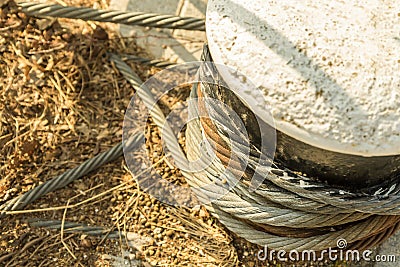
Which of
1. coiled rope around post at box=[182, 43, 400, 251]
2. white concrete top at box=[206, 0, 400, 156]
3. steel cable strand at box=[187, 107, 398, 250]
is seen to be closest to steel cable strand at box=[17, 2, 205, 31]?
coiled rope around post at box=[182, 43, 400, 251]

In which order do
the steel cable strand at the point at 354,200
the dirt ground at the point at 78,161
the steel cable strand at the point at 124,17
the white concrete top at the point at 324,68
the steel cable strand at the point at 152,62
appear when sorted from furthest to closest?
the steel cable strand at the point at 152,62
the steel cable strand at the point at 124,17
the dirt ground at the point at 78,161
the steel cable strand at the point at 354,200
the white concrete top at the point at 324,68

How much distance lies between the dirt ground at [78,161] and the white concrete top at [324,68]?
2.09ft

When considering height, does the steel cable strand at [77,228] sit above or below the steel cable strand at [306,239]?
below

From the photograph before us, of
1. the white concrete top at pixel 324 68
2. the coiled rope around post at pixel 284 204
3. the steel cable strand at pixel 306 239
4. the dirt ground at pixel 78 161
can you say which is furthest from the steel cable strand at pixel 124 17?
the white concrete top at pixel 324 68

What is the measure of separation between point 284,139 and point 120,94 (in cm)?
83

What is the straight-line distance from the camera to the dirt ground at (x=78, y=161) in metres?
1.61

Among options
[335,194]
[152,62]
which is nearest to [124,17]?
[152,62]

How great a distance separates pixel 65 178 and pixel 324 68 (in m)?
0.89

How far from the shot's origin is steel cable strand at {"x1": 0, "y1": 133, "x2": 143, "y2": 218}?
5.33 feet

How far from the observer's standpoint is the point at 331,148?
1.08 m

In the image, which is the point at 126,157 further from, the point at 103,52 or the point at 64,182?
the point at 103,52

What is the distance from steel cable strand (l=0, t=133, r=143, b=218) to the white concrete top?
2.29 ft

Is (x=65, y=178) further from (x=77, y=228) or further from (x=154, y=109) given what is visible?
(x=154, y=109)

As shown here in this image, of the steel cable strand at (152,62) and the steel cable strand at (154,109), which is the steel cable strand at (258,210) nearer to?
the steel cable strand at (154,109)
